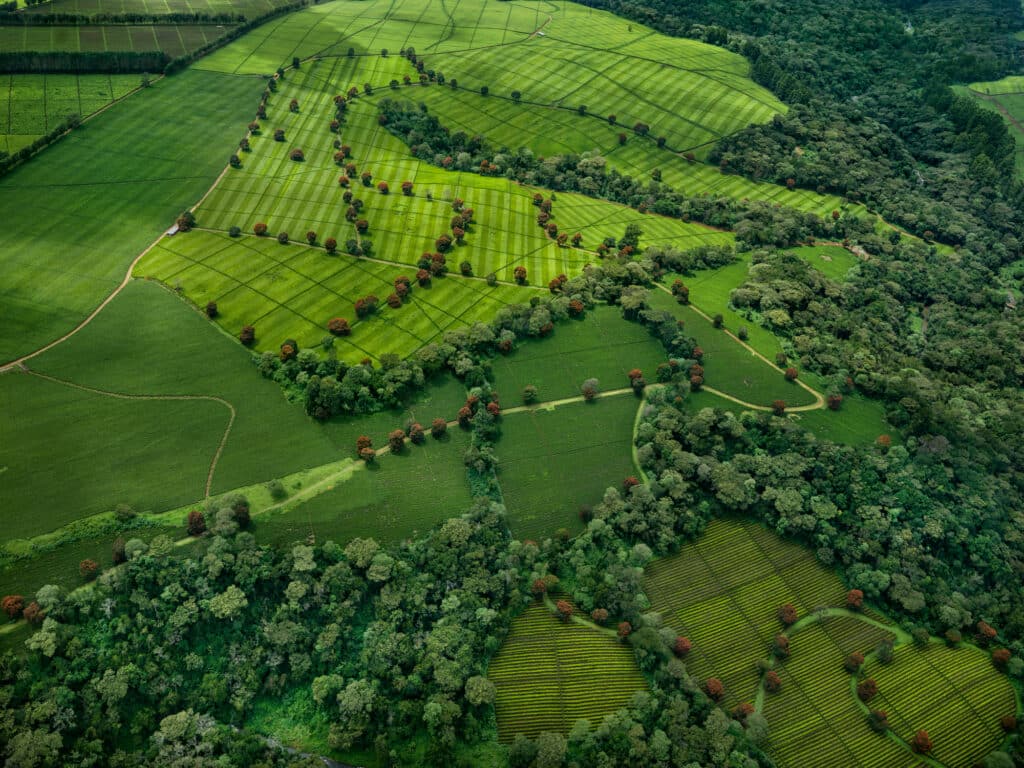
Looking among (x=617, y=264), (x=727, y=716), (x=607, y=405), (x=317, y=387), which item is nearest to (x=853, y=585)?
(x=727, y=716)

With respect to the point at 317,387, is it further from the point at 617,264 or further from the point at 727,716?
the point at 727,716

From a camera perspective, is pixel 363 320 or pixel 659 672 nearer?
pixel 659 672

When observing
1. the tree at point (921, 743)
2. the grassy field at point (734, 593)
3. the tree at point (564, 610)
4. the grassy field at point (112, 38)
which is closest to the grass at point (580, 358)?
the grassy field at point (734, 593)

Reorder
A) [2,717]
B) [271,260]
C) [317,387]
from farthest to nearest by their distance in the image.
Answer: [271,260] < [317,387] < [2,717]

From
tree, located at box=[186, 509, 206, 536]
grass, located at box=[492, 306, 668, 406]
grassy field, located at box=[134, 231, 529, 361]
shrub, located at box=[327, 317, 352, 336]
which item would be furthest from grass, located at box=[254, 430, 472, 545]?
shrub, located at box=[327, 317, 352, 336]

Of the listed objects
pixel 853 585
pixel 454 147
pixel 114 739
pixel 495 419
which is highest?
pixel 454 147

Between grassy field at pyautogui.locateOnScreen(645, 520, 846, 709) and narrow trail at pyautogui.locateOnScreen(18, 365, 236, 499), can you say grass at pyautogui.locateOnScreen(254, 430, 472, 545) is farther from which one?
grassy field at pyautogui.locateOnScreen(645, 520, 846, 709)
